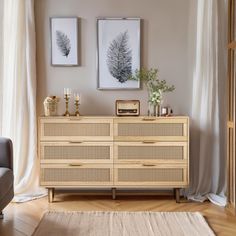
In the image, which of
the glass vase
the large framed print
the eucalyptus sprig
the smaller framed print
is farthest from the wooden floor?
the smaller framed print

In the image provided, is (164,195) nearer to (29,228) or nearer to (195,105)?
(195,105)

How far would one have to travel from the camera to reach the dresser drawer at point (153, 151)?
3949 millimetres

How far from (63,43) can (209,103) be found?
1.73 metres

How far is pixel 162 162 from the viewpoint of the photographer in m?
3.96

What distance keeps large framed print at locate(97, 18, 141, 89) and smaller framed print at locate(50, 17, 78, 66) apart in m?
0.27

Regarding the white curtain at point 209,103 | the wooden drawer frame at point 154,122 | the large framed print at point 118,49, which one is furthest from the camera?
the large framed print at point 118,49

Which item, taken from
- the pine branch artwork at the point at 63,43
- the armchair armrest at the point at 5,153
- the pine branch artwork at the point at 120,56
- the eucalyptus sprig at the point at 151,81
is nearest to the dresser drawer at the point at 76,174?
the armchair armrest at the point at 5,153

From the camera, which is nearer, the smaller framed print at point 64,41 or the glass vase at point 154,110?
the glass vase at point 154,110

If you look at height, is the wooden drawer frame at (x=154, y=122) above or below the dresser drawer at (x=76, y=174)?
above

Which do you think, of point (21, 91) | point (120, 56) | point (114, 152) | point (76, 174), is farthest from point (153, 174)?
point (21, 91)

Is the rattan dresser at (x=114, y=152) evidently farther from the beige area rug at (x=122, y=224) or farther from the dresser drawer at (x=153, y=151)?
the beige area rug at (x=122, y=224)

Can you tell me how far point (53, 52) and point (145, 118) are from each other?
130 cm

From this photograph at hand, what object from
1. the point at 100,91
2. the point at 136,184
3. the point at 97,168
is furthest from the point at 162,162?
the point at 100,91

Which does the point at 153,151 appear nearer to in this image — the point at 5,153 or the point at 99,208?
the point at 99,208
